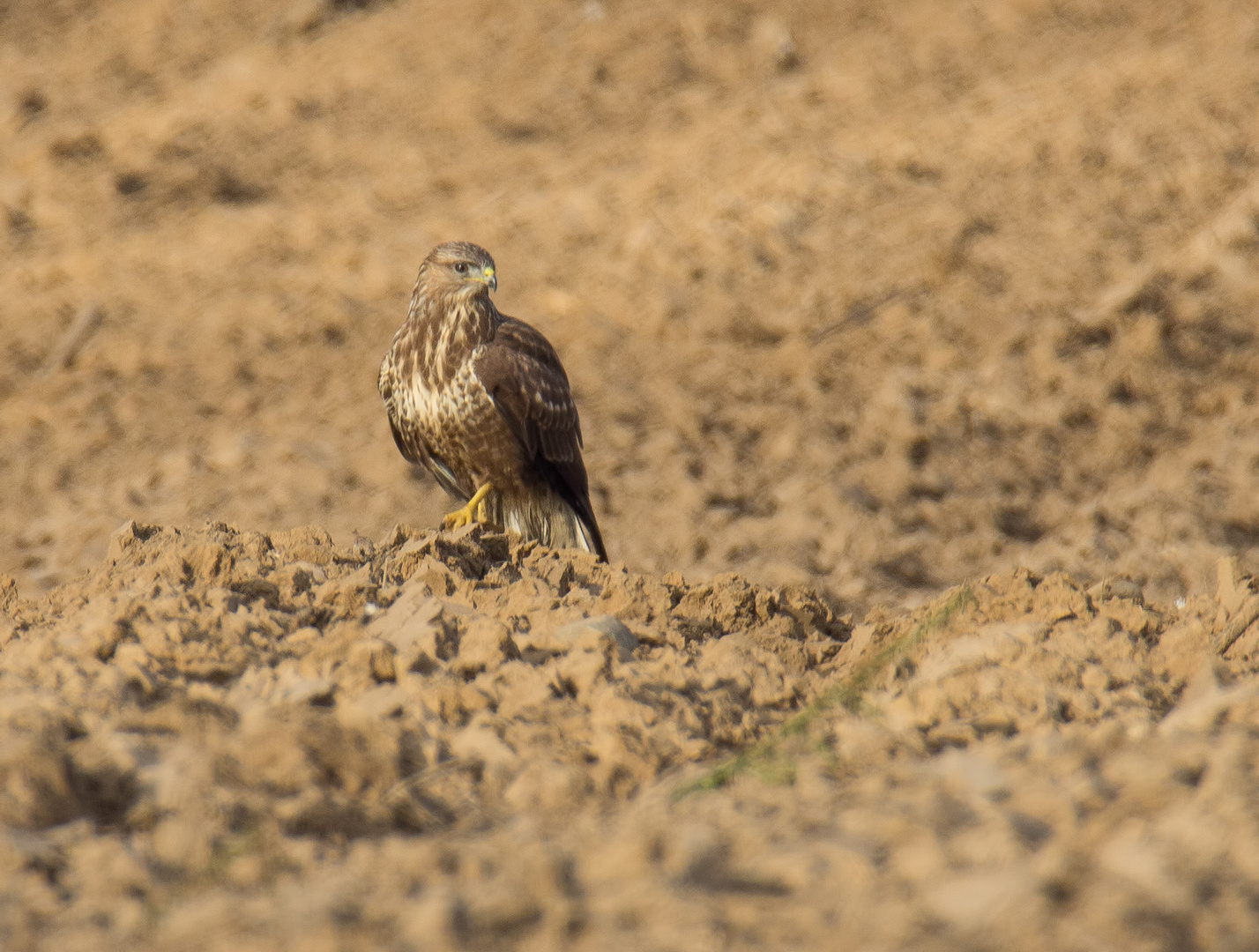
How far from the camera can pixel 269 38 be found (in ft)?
41.8

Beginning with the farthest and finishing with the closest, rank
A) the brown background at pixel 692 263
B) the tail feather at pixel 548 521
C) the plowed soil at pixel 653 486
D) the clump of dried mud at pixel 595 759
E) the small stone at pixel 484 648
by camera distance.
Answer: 1. the brown background at pixel 692 263
2. the tail feather at pixel 548 521
3. the small stone at pixel 484 648
4. the plowed soil at pixel 653 486
5. the clump of dried mud at pixel 595 759

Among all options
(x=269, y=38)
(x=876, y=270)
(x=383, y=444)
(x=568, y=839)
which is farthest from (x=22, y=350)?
(x=568, y=839)

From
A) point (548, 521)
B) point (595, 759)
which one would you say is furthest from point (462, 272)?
point (595, 759)

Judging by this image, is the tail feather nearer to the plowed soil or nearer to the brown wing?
the brown wing

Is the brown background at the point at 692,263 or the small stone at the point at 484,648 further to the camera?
the brown background at the point at 692,263

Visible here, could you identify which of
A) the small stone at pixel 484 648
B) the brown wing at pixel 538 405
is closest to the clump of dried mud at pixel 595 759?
the small stone at pixel 484 648

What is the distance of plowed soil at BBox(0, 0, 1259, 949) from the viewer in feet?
8.36

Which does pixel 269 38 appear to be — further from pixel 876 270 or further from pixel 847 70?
pixel 876 270

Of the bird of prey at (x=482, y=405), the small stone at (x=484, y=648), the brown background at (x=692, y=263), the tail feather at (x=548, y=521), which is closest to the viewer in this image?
the small stone at (x=484, y=648)

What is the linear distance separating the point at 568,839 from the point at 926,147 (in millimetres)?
9448

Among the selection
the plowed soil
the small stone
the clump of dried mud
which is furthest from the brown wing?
the small stone

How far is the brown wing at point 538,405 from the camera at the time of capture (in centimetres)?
634

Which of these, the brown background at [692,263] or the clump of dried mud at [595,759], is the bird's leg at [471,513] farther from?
the brown background at [692,263]

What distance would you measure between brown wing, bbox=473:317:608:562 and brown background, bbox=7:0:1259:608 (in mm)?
1459
